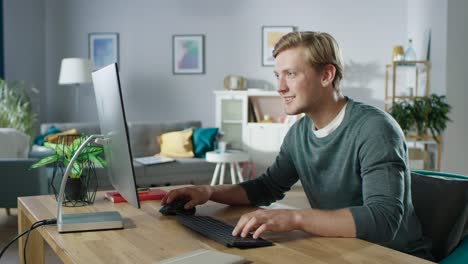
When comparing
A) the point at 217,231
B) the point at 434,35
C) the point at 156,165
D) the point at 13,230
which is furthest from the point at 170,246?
the point at 434,35

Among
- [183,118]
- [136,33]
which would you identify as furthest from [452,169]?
[136,33]

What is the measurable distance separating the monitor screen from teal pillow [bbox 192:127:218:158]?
4.56 m

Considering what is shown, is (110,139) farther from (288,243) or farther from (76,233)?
(288,243)

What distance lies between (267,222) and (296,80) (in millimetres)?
503

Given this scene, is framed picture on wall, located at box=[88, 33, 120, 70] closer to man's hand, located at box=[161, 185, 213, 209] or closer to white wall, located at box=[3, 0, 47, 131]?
white wall, located at box=[3, 0, 47, 131]

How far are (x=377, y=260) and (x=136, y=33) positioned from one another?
7011 mm

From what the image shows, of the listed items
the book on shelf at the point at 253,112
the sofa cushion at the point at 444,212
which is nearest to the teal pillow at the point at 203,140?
the book on shelf at the point at 253,112

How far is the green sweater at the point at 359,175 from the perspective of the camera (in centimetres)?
146

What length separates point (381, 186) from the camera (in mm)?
1481

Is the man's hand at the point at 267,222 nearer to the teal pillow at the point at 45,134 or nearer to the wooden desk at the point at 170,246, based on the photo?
the wooden desk at the point at 170,246

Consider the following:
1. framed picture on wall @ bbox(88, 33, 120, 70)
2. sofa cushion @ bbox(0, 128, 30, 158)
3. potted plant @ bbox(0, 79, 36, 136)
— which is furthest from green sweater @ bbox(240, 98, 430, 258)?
framed picture on wall @ bbox(88, 33, 120, 70)

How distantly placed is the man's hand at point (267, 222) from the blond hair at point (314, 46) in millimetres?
510

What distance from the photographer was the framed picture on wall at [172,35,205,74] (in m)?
7.81

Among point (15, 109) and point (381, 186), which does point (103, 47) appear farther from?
point (381, 186)
